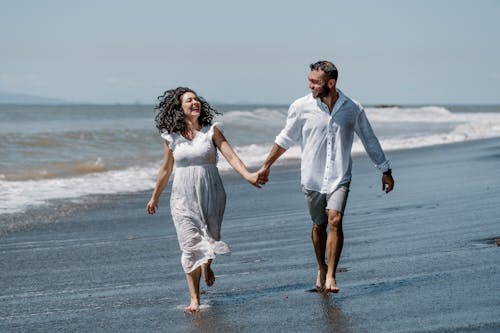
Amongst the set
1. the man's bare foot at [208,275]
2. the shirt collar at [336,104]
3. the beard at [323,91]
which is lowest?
the man's bare foot at [208,275]

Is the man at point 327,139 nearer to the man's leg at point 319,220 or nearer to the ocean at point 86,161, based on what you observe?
the man's leg at point 319,220

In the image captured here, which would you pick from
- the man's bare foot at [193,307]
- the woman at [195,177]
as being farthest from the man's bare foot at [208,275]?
the man's bare foot at [193,307]

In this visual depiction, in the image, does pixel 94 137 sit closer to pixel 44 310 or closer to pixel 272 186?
pixel 272 186

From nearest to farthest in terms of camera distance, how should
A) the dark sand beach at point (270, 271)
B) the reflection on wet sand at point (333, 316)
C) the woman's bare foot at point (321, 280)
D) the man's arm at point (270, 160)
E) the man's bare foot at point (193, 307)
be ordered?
1. the reflection on wet sand at point (333, 316)
2. the dark sand beach at point (270, 271)
3. the man's bare foot at point (193, 307)
4. the woman's bare foot at point (321, 280)
5. the man's arm at point (270, 160)

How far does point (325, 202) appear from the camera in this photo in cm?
648

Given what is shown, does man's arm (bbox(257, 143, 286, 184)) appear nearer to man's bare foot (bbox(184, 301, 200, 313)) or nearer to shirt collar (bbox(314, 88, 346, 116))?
shirt collar (bbox(314, 88, 346, 116))

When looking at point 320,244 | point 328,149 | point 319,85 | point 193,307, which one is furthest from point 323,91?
point 193,307

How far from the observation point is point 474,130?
35562 millimetres

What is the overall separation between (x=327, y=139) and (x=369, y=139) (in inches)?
15.8

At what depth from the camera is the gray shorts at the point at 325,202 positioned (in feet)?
20.7

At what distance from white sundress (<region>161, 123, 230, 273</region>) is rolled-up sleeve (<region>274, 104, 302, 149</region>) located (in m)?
0.59

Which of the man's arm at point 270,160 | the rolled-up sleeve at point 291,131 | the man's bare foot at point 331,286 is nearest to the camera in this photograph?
the man's bare foot at point 331,286

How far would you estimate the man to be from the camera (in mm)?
6266

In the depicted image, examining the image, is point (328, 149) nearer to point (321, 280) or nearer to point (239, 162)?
point (239, 162)
